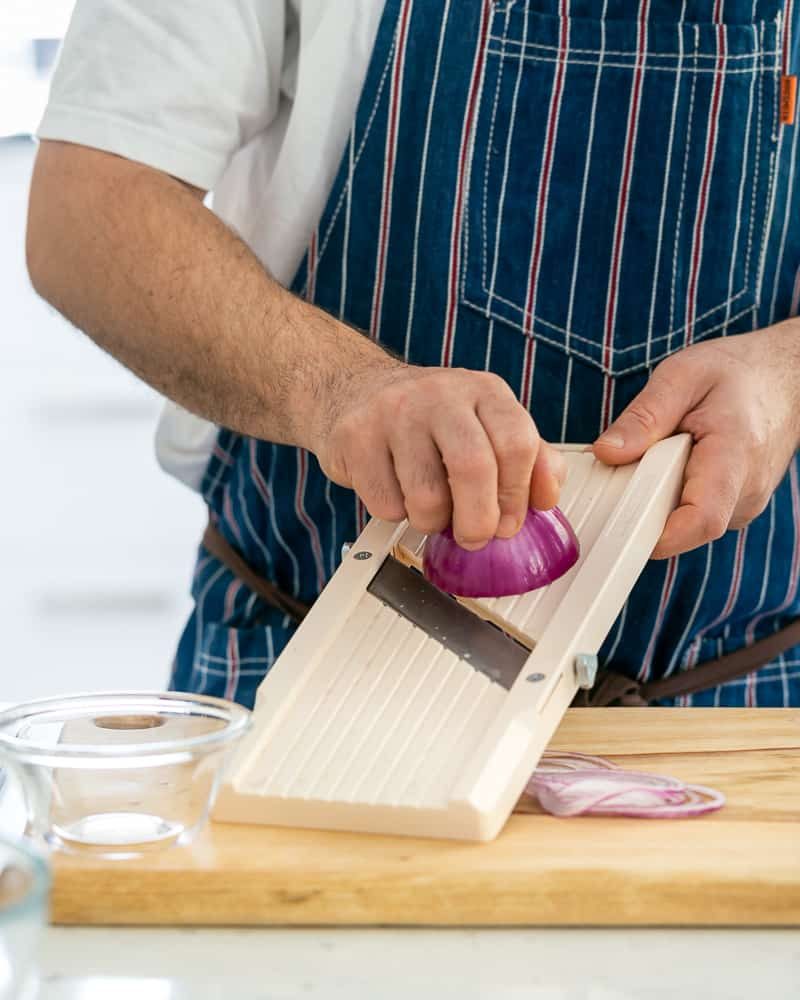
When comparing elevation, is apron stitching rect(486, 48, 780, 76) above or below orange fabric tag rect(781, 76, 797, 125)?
above

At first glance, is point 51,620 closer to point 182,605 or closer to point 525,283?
point 182,605

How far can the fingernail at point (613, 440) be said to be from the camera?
0.84 metres

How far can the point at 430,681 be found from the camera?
2.55ft

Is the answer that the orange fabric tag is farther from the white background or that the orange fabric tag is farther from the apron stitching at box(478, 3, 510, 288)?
the white background

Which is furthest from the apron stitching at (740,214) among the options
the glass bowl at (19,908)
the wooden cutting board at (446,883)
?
the glass bowl at (19,908)

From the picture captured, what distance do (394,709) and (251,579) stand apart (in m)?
0.38

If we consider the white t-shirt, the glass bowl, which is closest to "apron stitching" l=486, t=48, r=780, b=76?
the white t-shirt

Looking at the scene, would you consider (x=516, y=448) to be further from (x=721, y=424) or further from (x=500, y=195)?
(x=500, y=195)

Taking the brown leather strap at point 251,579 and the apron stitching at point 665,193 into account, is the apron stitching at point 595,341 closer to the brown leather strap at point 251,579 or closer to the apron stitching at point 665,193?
the apron stitching at point 665,193

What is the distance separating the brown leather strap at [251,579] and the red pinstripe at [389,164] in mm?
216

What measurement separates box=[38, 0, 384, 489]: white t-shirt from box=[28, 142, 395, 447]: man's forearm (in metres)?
0.02

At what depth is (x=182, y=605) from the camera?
7.31 ft

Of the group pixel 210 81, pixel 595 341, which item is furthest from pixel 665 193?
pixel 210 81

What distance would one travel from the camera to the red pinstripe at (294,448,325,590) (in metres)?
1.09
